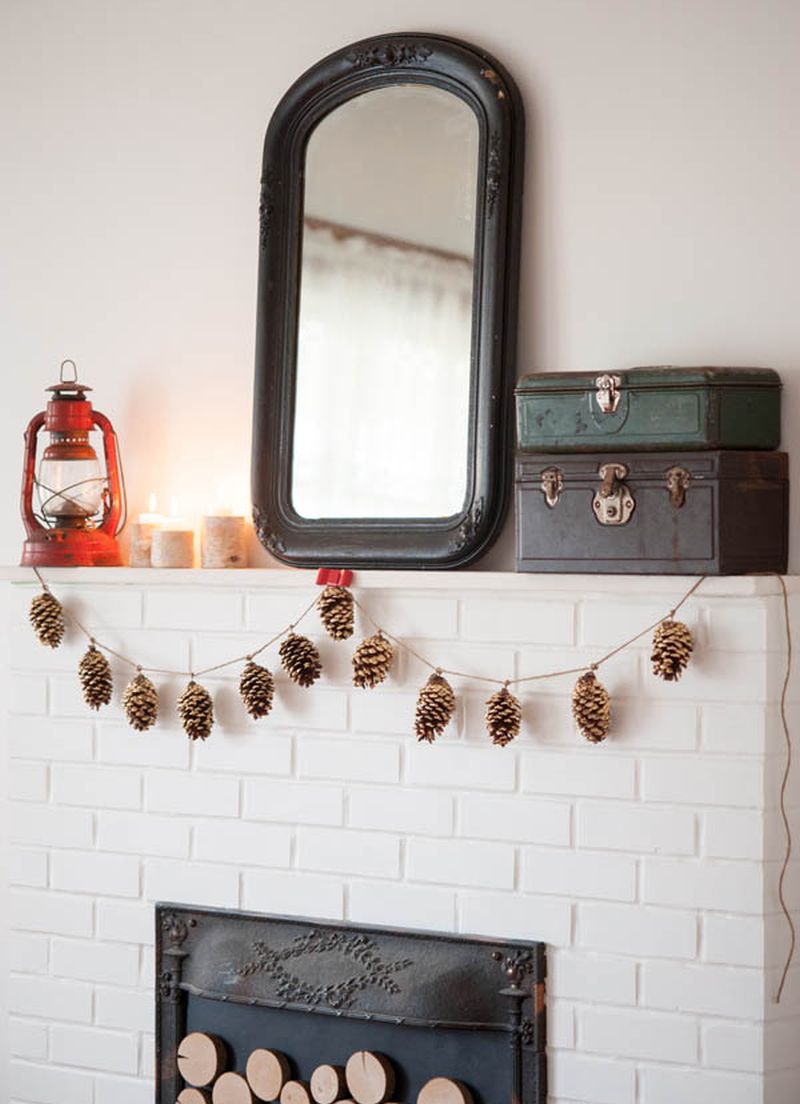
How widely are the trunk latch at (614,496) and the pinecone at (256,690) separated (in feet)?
2.19

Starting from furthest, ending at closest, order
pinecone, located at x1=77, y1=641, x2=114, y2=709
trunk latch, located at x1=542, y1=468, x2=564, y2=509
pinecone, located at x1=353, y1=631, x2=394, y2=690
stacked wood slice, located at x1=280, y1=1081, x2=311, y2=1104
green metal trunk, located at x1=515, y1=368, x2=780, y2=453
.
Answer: pinecone, located at x1=77, y1=641, x2=114, y2=709, stacked wood slice, located at x1=280, y1=1081, x2=311, y2=1104, pinecone, located at x1=353, y1=631, x2=394, y2=690, trunk latch, located at x1=542, y1=468, x2=564, y2=509, green metal trunk, located at x1=515, y1=368, x2=780, y2=453

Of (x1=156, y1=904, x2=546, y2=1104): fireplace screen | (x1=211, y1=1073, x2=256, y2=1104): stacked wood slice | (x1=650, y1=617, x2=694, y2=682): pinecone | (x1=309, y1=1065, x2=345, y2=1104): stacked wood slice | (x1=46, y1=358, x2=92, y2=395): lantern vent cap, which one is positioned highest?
(x1=46, y1=358, x2=92, y2=395): lantern vent cap

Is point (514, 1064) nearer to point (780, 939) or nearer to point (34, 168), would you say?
point (780, 939)

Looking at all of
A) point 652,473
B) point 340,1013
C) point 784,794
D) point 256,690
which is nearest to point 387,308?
point 652,473

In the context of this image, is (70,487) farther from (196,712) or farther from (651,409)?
(651,409)

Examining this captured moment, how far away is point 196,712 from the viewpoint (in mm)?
2656

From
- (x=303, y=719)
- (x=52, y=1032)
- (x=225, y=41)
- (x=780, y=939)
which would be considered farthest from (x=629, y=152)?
(x=52, y=1032)

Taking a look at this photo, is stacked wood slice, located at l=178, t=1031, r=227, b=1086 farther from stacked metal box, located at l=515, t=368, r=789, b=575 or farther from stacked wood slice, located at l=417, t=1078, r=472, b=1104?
stacked metal box, located at l=515, t=368, r=789, b=575

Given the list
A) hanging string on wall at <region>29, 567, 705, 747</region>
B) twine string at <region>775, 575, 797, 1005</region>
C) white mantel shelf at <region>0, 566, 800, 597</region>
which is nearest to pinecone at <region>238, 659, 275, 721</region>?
hanging string on wall at <region>29, 567, 705, 747</region>

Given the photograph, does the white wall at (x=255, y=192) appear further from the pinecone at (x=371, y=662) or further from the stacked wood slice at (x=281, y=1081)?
the stacked wood slice at (x=281, y=1081)

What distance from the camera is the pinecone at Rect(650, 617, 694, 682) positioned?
2309 millimetres

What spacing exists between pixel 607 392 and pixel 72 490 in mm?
1061

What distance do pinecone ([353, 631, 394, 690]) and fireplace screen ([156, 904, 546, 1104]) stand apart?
0.44 m

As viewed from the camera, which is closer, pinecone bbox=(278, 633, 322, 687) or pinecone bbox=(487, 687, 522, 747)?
pinecone bbox=(487, 687, 522, 747)
